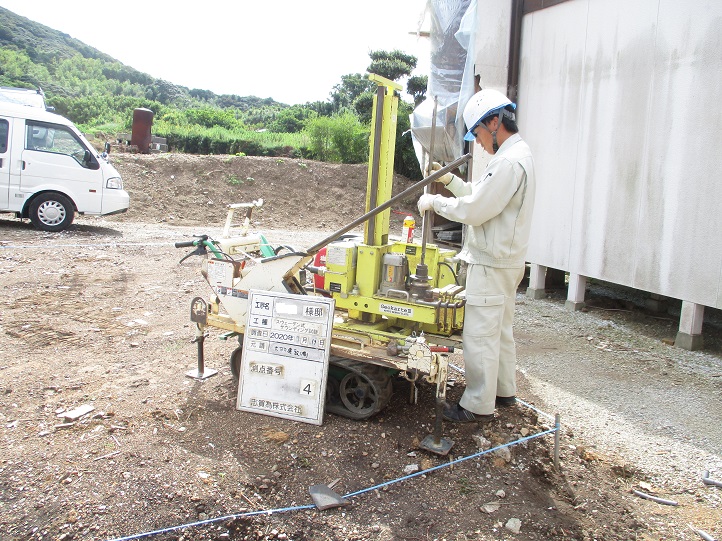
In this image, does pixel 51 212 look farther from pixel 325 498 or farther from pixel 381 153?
pixel 325 498

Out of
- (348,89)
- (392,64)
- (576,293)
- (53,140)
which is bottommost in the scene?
(576,293)

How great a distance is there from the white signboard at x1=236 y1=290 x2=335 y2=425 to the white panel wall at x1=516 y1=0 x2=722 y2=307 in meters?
4.01

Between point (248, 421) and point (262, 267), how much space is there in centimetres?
101

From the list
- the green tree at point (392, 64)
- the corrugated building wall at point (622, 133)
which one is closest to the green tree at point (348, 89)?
the green tree at point (392, 64)

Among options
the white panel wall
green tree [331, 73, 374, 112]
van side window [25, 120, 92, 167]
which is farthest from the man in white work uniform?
green tree [331, 73, 374, 112]

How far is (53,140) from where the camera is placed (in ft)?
34.7

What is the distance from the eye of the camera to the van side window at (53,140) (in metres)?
10.4

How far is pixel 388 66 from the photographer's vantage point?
22094mm

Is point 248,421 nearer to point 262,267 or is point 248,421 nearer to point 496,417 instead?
point 262,267

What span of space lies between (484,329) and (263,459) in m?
1.55

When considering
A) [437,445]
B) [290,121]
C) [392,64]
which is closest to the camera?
[437,445]

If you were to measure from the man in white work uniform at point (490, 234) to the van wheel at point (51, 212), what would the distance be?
Answer: 28.4 ft

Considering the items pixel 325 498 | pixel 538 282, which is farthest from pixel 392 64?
pixel 325 498

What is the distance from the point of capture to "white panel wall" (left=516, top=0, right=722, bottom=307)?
231 inches
